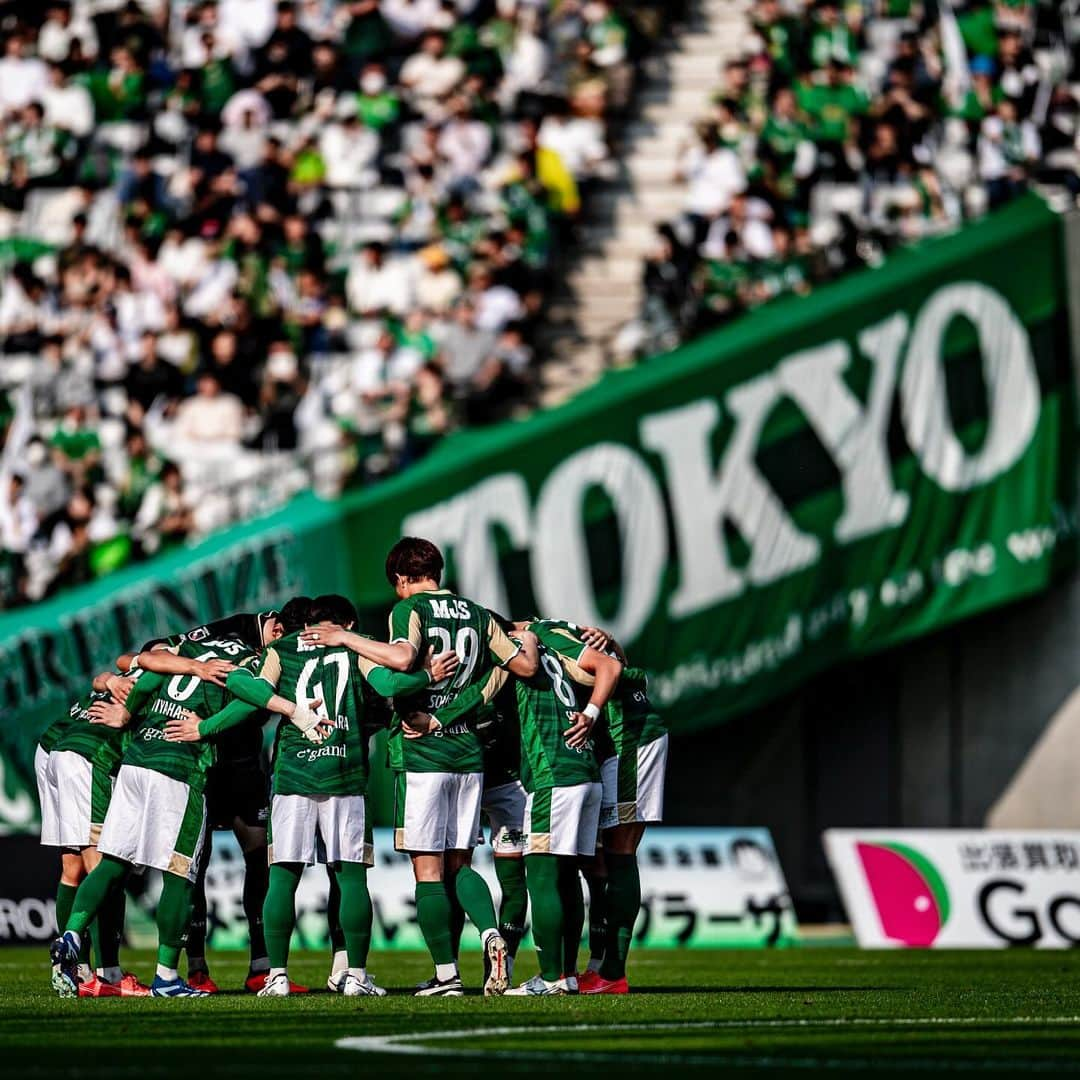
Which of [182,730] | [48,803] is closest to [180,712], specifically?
[182,730]

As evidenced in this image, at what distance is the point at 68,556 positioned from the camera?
68.2 feet

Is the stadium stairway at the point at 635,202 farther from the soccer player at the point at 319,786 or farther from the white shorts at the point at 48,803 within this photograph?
the soccer player at the point at 319,786

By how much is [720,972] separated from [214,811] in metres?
4.00

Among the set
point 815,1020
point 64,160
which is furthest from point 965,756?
point 815,1020

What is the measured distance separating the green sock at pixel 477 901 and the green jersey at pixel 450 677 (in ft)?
1.67

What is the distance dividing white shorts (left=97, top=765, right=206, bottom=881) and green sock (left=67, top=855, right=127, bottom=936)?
0.08 meters

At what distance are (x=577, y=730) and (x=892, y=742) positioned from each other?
10.9m

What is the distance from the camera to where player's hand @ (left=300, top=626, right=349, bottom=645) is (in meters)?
11.5

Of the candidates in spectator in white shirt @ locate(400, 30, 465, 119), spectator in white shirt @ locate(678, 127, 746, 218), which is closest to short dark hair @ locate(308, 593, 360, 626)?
spectator in white shirt @ locate(678, 127, 746, 218)

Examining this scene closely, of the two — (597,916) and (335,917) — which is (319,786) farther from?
(597,916)

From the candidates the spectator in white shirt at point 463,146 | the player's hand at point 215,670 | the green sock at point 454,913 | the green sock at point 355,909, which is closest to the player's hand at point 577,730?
the green sock at point 454,913

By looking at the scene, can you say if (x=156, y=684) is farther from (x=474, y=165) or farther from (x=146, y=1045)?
(x=474, y=165)

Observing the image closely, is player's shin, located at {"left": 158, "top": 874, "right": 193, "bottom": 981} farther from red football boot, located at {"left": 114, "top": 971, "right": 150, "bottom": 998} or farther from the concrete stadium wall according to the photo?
the concrete stadium wall

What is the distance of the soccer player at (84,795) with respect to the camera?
12.3m
